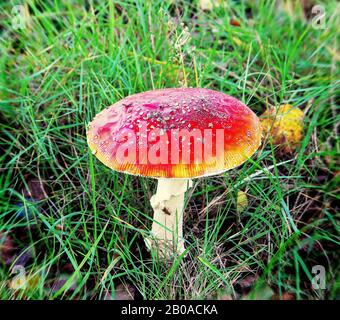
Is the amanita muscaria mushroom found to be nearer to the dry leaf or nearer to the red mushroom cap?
the red mushroom cap

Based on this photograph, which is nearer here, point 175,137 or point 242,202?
point 175,137

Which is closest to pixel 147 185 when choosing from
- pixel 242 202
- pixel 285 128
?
pixel 242 202

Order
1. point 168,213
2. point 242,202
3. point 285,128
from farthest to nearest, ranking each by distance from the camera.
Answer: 1. point 285,128
2. point 242,202
3. point 168,213

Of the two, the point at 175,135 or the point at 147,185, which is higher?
the point at 175,135

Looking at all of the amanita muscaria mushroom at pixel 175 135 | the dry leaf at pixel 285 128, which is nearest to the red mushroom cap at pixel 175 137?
the amanita muscaria mushroom at pixel 175 135

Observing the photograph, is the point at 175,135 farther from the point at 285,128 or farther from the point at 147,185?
the point at 285,128

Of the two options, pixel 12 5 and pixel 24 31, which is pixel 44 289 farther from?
pixel 12 5

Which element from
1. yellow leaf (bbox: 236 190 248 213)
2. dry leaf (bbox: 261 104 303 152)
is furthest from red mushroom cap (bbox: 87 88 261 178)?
dry leaf (bbox: 261 104 303 152)
